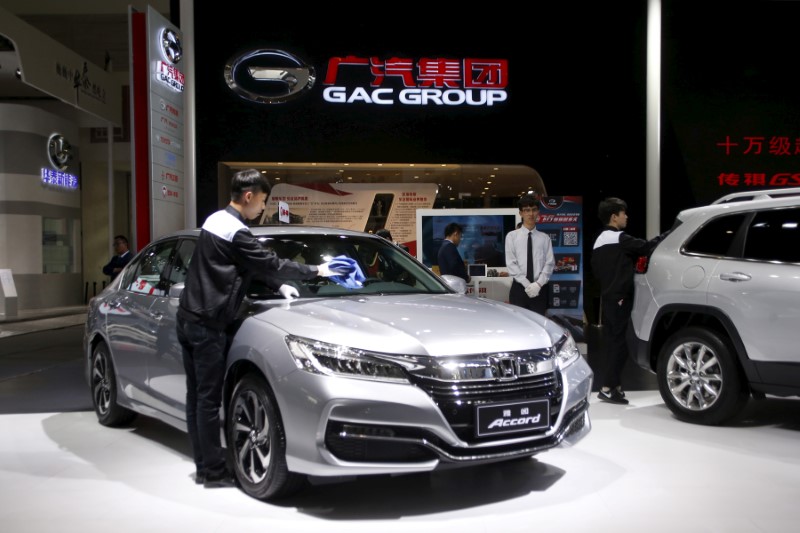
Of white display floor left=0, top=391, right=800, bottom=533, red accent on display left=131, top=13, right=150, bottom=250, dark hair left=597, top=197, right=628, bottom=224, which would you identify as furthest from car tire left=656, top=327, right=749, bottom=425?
red accent on display left=131, top=13, right=150, bottom=250

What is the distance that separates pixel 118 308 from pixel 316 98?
21.0 feet

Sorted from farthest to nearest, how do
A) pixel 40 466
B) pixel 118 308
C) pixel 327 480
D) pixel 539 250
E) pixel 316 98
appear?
pixel 316 98
pixel 539 250
pixel 118 308
pixel 40 466
pixel 327 480

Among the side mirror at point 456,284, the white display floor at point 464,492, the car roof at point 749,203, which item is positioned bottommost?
the white display floor at point 464,492

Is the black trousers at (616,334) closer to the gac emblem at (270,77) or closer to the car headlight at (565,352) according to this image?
the car headlight at (565,352)

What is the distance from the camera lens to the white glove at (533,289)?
22.7 ft

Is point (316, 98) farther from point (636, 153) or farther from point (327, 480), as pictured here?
point (327, 480)

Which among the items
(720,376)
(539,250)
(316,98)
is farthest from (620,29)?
(720,376)

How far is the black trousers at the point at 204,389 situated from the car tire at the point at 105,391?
4.89 feet

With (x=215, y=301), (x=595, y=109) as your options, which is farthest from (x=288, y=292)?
(x=595, y=109)

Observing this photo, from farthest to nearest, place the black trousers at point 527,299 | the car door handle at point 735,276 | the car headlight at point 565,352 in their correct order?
1. the black trousers at point 527,299
2. the car door handle at point 735,276
3. the car headlight at point 565,352

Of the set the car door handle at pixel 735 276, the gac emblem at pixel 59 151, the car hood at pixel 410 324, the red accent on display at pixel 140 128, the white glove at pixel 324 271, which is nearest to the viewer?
the car hood at pixel 410 324

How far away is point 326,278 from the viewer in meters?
4.50

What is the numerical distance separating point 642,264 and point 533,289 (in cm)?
98

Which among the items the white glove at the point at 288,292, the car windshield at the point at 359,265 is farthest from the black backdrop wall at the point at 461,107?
the white glove at the point at 288,292
